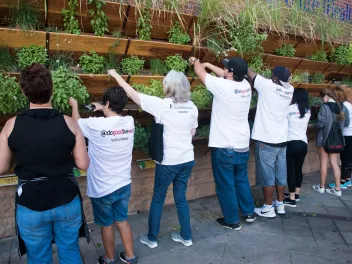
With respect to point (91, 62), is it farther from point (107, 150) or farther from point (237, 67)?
point (237, 67)

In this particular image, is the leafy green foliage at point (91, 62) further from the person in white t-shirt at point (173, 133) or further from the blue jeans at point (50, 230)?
the blue jeans at point (50, 230)

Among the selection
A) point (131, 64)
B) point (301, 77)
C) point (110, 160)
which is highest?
point (131, 64)

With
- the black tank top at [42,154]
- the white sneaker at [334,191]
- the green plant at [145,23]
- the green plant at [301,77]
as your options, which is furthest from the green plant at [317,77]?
the black tank top at [42,154]

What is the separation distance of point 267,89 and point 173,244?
2298 mm

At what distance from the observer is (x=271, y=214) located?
16.0 feet

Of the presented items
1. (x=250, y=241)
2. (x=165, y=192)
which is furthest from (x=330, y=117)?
(x=165, y=192)

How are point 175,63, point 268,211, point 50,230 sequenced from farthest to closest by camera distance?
point 268,211
point 175,63
point 50,230

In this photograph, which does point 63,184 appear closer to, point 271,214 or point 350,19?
point 271,214

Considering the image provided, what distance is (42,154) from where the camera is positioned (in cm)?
242

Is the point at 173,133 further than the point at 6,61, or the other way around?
the point at 173,133

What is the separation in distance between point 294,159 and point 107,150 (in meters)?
3.35

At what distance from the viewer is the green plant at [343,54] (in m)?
6.29

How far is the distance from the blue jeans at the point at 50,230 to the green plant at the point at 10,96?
47.3 inches

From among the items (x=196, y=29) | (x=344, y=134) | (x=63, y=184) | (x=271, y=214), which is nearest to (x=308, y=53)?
(x=344, y=134)
